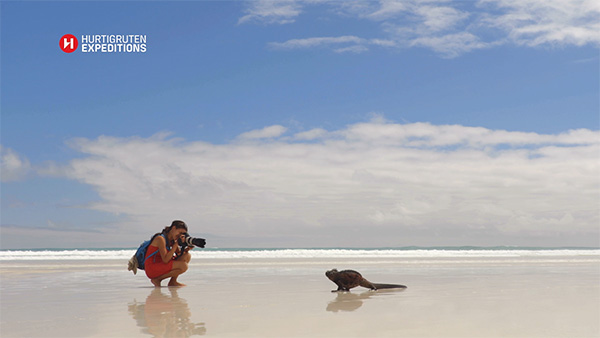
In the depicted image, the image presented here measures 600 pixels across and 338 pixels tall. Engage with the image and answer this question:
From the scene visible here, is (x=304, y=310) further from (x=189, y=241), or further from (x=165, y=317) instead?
(x=189, y=241)

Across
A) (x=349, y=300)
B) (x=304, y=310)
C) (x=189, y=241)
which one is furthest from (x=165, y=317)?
(x=189, y=241)

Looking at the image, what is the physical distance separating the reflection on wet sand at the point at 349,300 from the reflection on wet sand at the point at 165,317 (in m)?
1.89

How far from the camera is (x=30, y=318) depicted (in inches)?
249

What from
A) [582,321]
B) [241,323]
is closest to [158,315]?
[241,323]

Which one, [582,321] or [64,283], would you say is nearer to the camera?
[582,321]

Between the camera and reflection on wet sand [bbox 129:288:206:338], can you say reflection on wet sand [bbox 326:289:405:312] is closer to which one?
reflection on wet sand [bbox 129:288:206:338]

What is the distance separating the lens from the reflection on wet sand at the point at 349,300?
680 cm

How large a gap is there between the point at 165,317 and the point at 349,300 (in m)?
2.81

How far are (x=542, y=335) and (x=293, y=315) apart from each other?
2699mm

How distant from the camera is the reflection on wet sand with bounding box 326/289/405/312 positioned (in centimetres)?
680

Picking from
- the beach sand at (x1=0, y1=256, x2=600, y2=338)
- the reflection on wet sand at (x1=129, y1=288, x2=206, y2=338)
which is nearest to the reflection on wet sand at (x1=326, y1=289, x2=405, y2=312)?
the beach sand at (x1=0, y1=256, x2=600, y2=338)

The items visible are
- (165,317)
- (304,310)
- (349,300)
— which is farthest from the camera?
(349,300)

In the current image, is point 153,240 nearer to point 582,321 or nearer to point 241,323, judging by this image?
point 241,323

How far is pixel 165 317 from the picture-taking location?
6.03 metres
